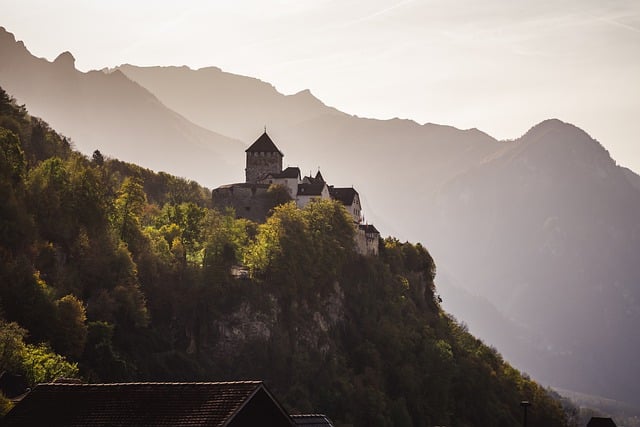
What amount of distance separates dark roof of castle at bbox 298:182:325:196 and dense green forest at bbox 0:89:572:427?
920 cm

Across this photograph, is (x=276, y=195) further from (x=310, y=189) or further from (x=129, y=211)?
(x=129, y=211)

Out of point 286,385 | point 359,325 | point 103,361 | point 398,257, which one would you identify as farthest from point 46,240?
point 398,257

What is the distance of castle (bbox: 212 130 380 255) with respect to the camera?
17725 cm

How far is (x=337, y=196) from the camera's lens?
185000mm

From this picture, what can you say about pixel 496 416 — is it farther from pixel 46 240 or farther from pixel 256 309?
pixel 46 240

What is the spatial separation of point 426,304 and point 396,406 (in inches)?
1837

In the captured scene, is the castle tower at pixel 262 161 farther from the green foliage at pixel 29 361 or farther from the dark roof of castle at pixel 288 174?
the green foliage at pixel 29 361

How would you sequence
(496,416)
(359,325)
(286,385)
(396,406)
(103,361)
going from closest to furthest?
(103,361) < (286,385) < (396,406) < (359,325) < (496,416)

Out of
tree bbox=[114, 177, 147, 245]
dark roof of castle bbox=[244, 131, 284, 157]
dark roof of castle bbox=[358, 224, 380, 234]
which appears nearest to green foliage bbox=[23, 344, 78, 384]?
tree bbox=[114, 177, 147, 245]

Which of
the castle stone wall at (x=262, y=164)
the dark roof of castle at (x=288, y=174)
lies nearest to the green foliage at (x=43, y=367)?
the dark roof of castle at (x=288, y=174)

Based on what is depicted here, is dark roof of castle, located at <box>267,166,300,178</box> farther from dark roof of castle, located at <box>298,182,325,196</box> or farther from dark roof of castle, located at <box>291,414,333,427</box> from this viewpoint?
dark roof of castle, located at <box>291,414,333,427</box>

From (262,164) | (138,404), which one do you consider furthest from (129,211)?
(138,404)

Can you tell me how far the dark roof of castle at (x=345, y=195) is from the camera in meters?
184

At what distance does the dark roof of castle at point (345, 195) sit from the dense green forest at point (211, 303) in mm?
10090
